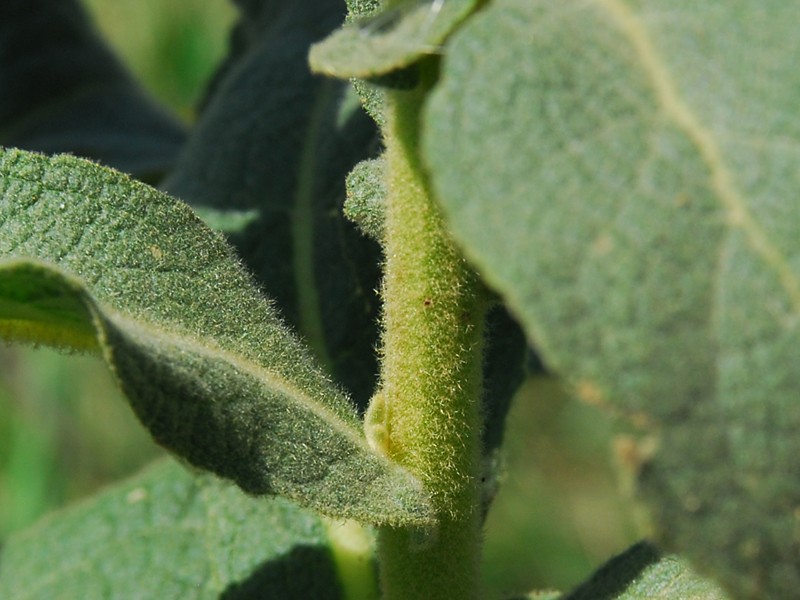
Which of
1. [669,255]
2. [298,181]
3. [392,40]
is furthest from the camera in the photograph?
[298,181]

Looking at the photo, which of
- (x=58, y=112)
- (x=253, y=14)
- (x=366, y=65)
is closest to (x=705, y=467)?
(x=366, y=65)

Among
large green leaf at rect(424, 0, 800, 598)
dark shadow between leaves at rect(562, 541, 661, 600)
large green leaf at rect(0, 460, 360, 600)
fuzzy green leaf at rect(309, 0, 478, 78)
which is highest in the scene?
fuzzy green leaf at rect(309, 0, 478, 78)

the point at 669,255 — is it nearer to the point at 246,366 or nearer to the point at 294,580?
the point at 246,366

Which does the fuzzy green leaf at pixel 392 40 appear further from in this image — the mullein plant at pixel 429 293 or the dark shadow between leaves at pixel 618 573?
the dark shadow between leaves at pixel 618 573

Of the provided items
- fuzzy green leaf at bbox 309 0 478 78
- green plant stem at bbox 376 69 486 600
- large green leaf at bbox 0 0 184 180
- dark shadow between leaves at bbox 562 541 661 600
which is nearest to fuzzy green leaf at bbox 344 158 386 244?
green plant stem at bbox 376 69 486 600

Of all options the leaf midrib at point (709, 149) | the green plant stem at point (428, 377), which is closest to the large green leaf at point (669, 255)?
the leaf midrib at point (709, 149)

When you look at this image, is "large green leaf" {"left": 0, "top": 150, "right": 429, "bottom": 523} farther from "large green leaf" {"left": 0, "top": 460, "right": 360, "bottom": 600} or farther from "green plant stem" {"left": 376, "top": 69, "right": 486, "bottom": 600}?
"large green leaf" {"left": 0, "top": 460, "right": 360, "bottom": 600}

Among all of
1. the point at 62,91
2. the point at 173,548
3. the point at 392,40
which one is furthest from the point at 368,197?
the point at 62,91
